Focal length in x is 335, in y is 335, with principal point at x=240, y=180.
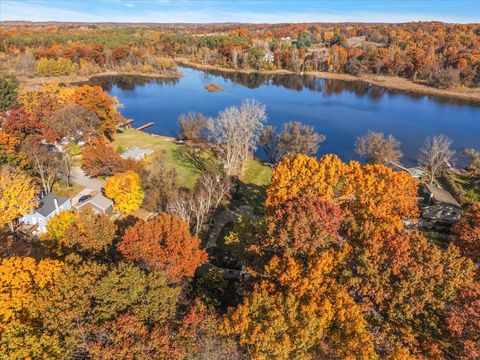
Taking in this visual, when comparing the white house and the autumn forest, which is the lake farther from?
the white house

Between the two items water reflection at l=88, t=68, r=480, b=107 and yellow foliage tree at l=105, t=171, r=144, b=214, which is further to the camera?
water reflection at l=88, t=68, r=480, b=107

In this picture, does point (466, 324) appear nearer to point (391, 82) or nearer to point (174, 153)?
point (174, 153)

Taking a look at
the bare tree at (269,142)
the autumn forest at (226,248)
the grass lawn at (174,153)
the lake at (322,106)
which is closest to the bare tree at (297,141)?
the autumn forest at (226,248)

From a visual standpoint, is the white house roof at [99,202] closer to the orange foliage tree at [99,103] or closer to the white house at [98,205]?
the white house at [98,205]

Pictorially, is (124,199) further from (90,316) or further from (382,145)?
(382,145)

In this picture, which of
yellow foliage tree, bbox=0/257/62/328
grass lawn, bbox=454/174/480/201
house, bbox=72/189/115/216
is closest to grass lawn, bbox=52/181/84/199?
house, bbox=72/189/115/216

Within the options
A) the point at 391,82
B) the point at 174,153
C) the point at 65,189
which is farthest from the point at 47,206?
the point at 391,82
